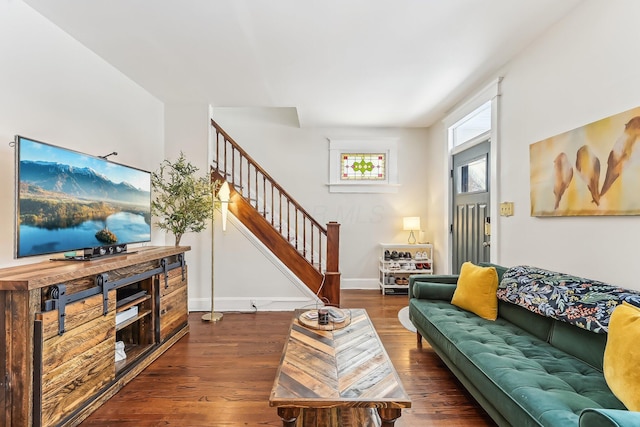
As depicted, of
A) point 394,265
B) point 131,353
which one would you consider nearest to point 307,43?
point 131,353

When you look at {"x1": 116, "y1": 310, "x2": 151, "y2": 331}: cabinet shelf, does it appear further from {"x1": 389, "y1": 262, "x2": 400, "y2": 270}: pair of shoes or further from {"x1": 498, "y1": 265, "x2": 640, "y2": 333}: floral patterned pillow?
{"x1": 389, "y1": 262, "x2": 400, "y2": 270}: pair of shoes

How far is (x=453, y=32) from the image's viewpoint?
8.48 ft

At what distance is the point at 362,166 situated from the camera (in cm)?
551

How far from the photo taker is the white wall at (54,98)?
2139 millimetres

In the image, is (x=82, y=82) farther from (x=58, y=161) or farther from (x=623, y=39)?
(x=623, y=39)

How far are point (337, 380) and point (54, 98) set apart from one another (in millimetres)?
2942

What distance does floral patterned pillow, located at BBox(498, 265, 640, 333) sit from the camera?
171 cm

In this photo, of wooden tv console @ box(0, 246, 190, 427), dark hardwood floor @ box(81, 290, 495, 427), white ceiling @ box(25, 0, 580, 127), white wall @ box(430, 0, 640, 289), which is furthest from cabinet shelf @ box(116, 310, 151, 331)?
white wall @ box(430, 0, 640, 289)

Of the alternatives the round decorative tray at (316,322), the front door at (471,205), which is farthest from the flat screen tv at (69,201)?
the front door at (471,205)

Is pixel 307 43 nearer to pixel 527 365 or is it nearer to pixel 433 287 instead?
pixel 433 287

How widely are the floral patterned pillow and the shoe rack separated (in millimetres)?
2540

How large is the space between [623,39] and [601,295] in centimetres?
159

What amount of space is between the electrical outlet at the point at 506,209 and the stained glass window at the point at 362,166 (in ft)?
8.15

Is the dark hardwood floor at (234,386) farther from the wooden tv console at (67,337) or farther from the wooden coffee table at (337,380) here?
the wooden coffee table at (337,380)
